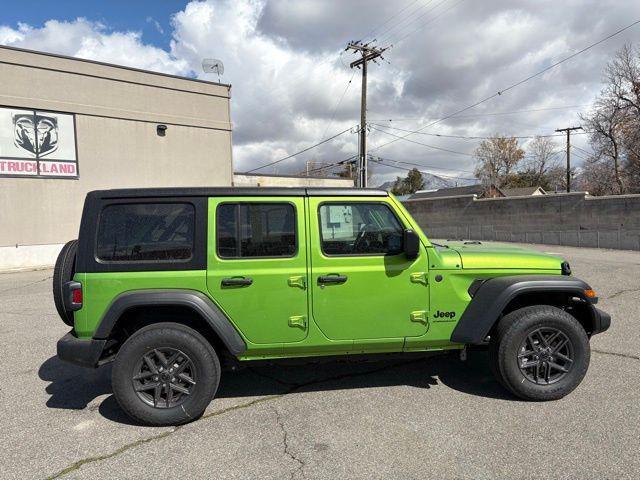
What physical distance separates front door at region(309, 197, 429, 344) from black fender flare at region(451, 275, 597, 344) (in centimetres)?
34

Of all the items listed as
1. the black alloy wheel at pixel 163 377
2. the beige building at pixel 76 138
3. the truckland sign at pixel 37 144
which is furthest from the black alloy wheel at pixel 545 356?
the truckland sign at pixel 37 144

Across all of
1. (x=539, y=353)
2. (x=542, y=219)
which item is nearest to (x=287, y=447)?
(x=539, y=353)

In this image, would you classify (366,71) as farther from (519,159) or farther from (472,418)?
(519,159)

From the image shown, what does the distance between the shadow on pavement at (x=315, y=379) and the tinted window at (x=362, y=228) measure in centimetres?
101

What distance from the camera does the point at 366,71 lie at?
23656mm

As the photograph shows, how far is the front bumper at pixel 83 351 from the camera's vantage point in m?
3.23

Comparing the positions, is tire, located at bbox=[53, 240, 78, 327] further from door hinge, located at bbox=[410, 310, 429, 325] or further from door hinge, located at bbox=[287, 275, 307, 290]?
door hinge, located at bbox=[410, 310, 429, 325]

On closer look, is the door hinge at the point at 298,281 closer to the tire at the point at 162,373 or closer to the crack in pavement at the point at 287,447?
the tire at the point at 162,373

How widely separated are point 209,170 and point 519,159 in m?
58.2

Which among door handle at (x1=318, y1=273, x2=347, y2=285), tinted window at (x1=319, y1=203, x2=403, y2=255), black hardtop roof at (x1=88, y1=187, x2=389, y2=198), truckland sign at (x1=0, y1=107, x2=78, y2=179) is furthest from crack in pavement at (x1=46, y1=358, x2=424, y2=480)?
truckland sign at (x1=0, y1=107, x2=78, y2=179)

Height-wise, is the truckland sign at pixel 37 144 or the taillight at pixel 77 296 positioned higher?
the truckland sign at pixel 37 144

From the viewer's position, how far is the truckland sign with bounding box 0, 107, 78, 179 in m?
13.8

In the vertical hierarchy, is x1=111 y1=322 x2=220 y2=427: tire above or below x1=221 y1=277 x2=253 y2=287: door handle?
below

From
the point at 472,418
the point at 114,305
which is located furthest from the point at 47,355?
the point at 472,418
